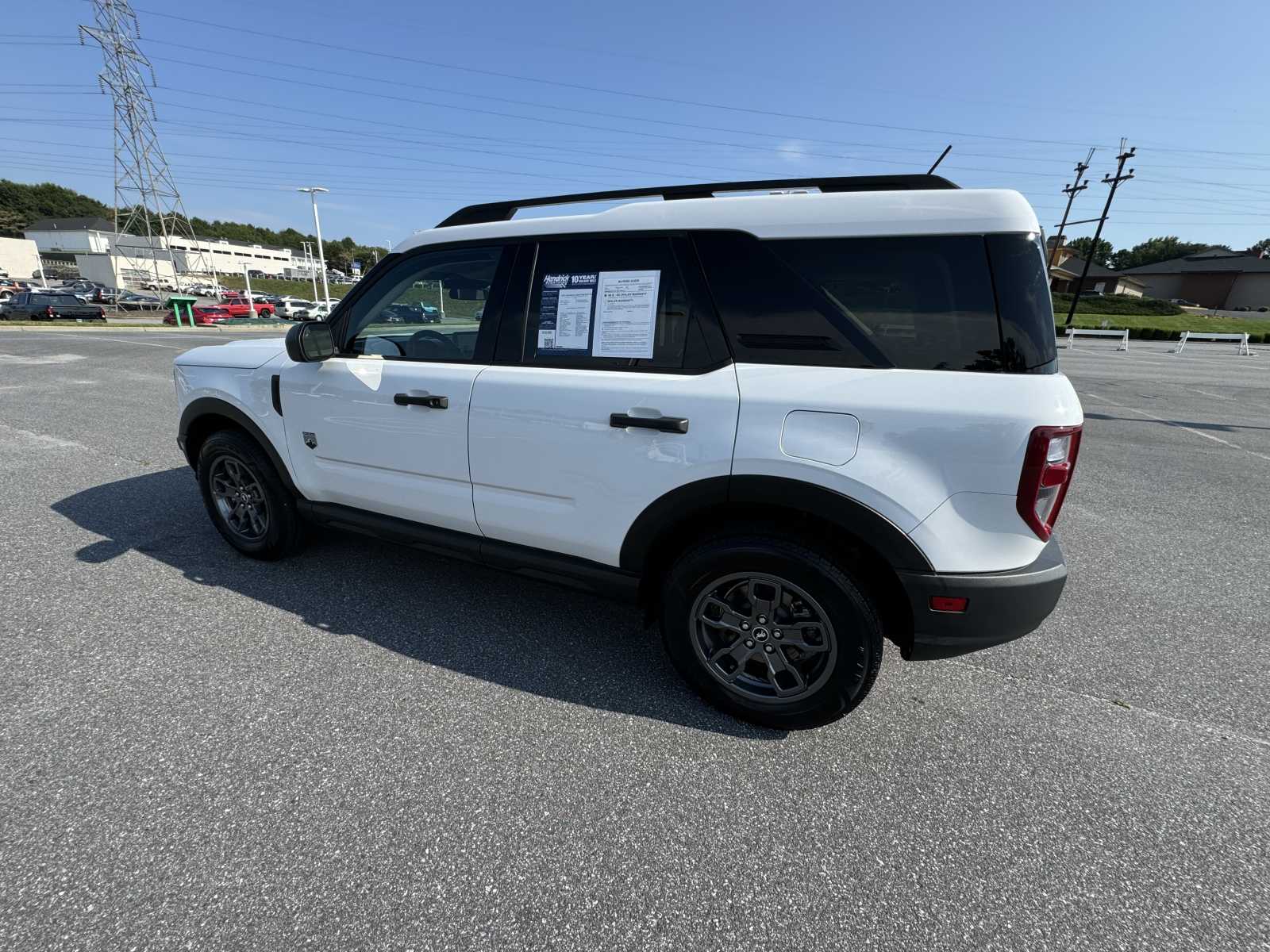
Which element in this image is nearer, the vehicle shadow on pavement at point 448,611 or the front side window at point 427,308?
the vehicle shadow on pavement at point 448,611

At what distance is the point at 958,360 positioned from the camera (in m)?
1.88

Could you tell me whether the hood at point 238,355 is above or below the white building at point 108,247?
below

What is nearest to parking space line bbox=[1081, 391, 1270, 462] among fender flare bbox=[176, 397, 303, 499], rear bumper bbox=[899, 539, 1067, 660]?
rear bumper bbox=[899, 539, 1067, 660]

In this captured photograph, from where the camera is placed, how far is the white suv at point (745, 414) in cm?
187

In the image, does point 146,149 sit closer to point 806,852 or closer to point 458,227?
point 458,227

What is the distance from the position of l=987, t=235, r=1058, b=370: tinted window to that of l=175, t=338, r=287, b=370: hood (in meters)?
3.38

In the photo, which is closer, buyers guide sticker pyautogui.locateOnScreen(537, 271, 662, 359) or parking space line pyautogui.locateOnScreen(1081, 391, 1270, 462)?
buyers guide sticker pyautogui.locateOnScreen(537, 271, 662, 359)

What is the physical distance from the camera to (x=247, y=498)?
3.58 m

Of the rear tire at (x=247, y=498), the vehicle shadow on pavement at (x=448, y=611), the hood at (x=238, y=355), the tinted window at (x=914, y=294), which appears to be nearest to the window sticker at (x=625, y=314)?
the tinted window at (x=914, y=294)

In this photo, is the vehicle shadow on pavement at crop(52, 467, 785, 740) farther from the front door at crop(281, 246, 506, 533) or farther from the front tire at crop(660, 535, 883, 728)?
the front door at crop(281, 246, 506, 533)

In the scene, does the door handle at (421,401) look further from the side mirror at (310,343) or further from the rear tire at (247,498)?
the rear tire at (247,498)

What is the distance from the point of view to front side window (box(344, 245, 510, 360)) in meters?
2.72

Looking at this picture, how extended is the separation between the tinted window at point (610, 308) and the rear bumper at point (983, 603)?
3.70ft

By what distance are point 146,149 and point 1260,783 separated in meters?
55.9
